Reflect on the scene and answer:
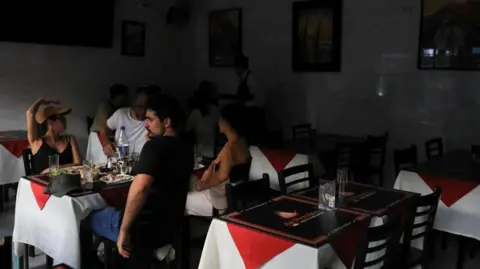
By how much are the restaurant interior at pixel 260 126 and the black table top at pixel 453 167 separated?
0.8 inches

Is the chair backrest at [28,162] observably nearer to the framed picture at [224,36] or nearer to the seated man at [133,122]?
the seated man at [133,122]

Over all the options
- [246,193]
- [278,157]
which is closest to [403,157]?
[278,157]

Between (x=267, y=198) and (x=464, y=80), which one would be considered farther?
(x=464, y=80)

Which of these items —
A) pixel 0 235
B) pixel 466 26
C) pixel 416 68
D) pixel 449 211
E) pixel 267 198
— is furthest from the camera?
pixel 416 68

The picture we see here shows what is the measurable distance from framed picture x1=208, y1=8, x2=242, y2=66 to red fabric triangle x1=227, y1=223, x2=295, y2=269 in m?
4.33

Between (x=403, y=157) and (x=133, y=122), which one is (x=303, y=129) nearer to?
(x=403, y=157)

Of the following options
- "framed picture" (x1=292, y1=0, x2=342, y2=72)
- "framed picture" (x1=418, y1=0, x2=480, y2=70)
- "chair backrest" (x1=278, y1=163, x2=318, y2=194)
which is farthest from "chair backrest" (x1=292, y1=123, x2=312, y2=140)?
"chair backrest" (x1=278, y1=163, x2=318, y2=194)

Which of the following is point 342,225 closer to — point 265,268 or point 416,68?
point 265,268

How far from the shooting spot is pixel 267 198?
2.47 meters

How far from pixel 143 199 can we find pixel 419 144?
330cm

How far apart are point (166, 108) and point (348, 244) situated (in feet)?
3.26

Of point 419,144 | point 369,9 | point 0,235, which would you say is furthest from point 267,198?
point 369,9

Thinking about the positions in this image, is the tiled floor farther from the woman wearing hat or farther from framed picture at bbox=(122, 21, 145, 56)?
framed picture at bbox=(122, 21, 145, 56)

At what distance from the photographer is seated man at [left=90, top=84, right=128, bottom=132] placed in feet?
14.8
